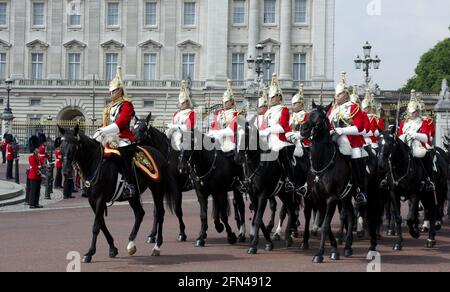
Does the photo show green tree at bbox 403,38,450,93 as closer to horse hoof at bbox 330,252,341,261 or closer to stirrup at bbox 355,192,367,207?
stirrup at bbox 355,192,367,207

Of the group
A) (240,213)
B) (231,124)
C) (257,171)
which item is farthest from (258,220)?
(231,124)

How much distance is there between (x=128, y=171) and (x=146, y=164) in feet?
1.22

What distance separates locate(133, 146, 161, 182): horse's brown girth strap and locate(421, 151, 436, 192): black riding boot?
5100 millimetres

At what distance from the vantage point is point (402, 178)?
12727mm

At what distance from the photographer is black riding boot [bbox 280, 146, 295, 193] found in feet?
39.6

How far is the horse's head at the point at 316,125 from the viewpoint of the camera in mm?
10453

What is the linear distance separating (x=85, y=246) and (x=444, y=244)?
6.38m

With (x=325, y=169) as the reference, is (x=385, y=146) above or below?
above

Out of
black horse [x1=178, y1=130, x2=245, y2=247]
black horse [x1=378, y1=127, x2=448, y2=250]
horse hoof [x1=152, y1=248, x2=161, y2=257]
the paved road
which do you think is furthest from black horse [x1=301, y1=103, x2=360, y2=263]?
horse hoof [x1=152, y1=248, x2=161, y2=257]

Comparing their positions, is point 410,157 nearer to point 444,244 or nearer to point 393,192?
point 393,192

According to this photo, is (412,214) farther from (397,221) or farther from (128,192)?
(128,192)
